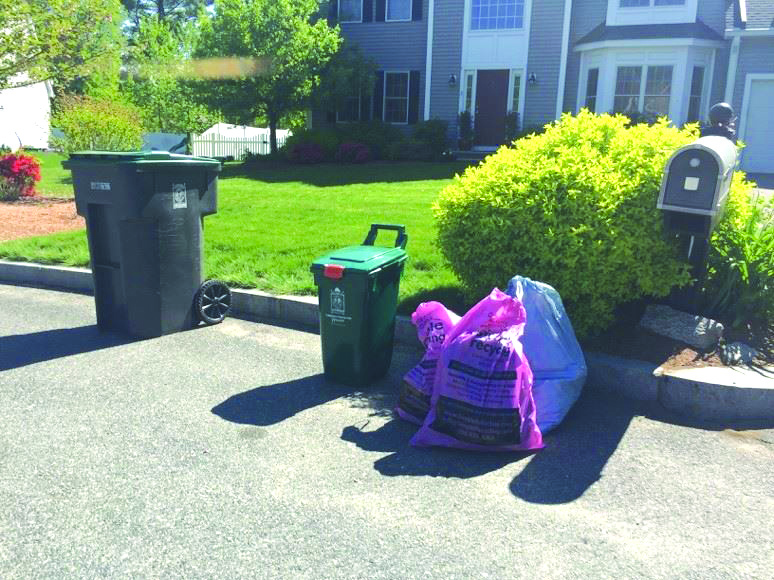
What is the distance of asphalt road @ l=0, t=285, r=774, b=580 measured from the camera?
9.09 ft

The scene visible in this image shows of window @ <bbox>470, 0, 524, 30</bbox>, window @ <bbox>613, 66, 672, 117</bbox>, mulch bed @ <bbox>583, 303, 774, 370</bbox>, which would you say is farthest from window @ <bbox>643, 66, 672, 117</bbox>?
mulch bed @ <bbox>583, 303, 774, 370</bbox>

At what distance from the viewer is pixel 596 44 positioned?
1766 centimetres

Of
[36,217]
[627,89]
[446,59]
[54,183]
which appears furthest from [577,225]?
[446,59]

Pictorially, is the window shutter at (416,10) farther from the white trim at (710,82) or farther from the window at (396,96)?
the white trim at (710,82)

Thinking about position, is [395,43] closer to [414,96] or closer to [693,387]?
[414,96]

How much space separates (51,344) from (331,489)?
3256 mm

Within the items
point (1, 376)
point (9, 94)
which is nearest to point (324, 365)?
point (1, 376)

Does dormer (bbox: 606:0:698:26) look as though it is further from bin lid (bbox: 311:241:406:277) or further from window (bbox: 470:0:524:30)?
bin lid (bbox: 311:241:406:277)

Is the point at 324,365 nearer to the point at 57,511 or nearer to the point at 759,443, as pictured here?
the point at 57,511

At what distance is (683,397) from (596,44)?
15458 mm

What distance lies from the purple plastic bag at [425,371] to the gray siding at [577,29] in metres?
16.4

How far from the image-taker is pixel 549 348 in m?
4.16

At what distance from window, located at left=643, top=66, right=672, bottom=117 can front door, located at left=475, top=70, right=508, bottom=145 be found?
3837 mm

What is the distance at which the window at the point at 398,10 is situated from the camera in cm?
2014
